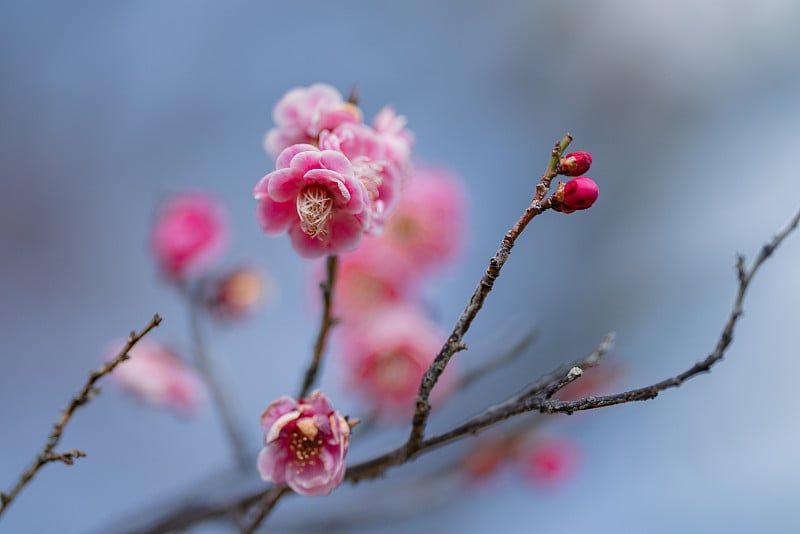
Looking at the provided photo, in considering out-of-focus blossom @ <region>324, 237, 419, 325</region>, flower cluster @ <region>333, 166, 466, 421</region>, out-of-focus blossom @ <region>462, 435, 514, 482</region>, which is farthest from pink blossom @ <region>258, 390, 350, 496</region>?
out-of-focus blossom @ <region>462, 435, 514, 482</region>

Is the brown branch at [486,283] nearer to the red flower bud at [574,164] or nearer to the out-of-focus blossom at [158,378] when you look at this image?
the red flower bud at [574,164]

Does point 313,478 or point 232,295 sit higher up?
point 232,295

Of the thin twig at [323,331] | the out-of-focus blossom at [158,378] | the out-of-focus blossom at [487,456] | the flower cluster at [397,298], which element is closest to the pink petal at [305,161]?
the thin twig at [323,331]

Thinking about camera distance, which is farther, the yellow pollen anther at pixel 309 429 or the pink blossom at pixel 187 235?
the pink blossom at pixel 187 235

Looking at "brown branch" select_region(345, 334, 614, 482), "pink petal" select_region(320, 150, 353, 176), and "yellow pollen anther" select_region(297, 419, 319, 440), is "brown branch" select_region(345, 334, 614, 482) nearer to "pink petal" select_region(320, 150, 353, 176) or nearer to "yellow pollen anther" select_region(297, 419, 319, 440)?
"yellow pollen anther" select_region(297, 419, 319, 440)

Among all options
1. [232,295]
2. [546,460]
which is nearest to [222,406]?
[232,295]

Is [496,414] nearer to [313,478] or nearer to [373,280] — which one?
[313,478]
